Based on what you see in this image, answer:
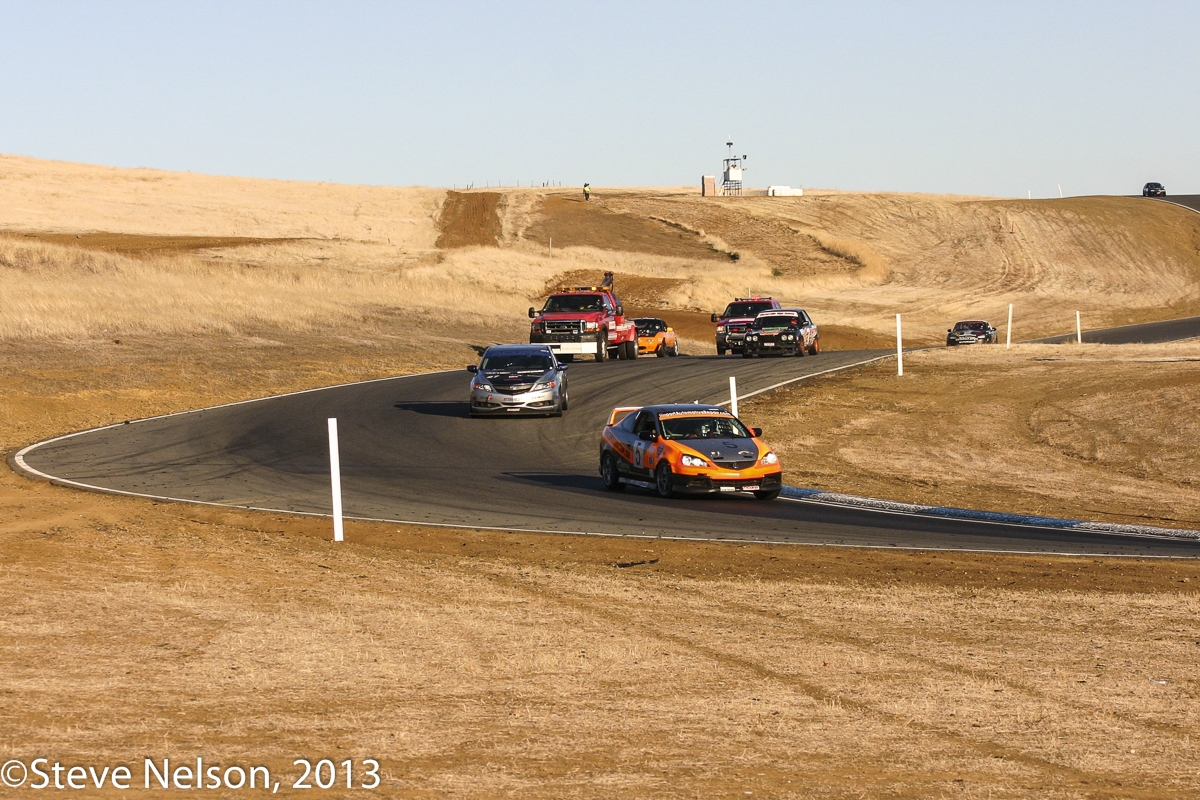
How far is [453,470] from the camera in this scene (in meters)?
23.8

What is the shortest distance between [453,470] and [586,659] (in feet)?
44.9

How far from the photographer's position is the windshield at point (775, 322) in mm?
44781

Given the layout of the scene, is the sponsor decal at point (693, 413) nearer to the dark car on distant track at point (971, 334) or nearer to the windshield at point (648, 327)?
the windshield at point (648, 327)

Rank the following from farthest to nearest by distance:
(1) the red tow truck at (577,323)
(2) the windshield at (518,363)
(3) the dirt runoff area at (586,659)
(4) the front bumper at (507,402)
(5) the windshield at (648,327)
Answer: (5) the windshield at (648,327)
(1) the red tow truck at (577,323)
(2) the windshield at (518,363)
(4) the front bumper at (507,402)
(3) the dirt runoff area at (586,659)

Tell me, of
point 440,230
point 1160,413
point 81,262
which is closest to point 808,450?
point 1160,413

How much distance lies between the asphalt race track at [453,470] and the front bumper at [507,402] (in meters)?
0.38

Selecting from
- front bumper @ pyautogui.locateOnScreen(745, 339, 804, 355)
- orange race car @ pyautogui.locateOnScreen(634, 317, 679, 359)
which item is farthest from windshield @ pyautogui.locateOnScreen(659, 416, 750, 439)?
orange race car @ pyautogui.locateOnScreen(634, 317, 679, 359)

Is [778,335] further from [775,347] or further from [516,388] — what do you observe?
[516,388]

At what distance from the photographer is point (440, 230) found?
312 feet

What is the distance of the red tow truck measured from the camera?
136ft

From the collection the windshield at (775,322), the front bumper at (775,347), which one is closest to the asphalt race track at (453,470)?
the front bumper at (775,347)

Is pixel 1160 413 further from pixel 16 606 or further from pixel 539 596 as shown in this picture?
pixel 16 606

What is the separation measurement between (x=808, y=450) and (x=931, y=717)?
18366 millimetres

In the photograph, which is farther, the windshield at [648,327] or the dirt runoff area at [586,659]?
the windshield at [648,327]
